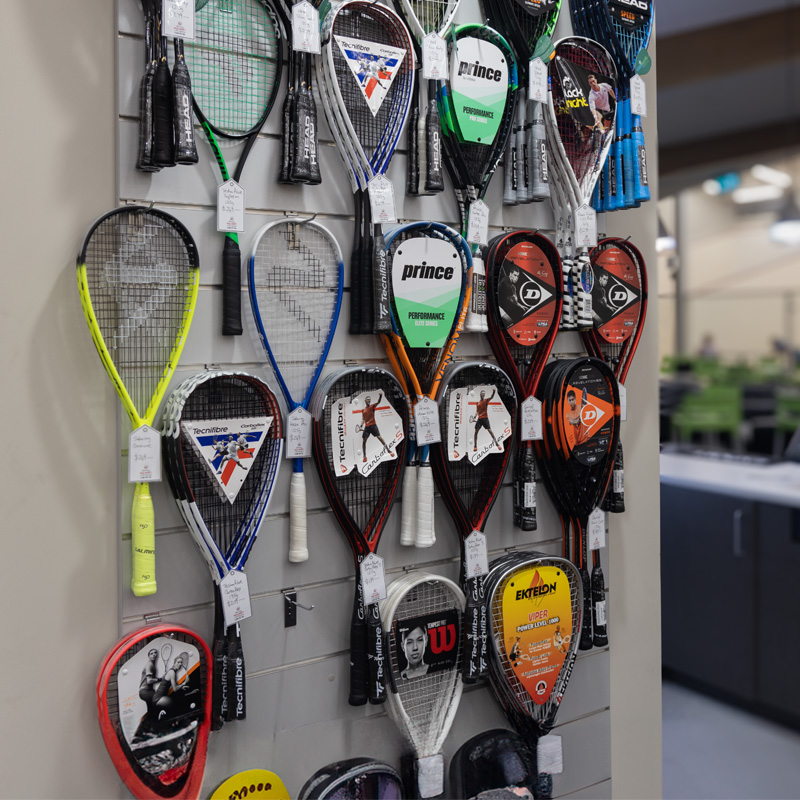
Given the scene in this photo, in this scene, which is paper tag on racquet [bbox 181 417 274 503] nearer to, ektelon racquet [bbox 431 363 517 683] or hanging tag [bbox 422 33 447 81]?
ektelon racquet [bbox 431 363 517 683]

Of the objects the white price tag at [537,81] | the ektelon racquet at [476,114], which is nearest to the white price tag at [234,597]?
the ektelon racquet at [476,114]

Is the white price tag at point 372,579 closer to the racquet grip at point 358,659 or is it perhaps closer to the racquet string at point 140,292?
the racquet grip at point 358,659

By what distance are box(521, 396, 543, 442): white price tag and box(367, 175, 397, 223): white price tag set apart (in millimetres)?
551

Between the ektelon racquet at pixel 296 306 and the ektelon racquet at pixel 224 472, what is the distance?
0.07m

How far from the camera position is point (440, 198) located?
5.90ft

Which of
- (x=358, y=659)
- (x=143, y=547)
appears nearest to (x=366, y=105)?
(x=143, y=547)

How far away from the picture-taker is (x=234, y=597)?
4.93 feet

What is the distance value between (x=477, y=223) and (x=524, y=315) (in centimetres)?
24

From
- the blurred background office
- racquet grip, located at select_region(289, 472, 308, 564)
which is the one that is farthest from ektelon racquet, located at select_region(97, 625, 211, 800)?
the blurred background office

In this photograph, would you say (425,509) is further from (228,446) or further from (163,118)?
(163,118)

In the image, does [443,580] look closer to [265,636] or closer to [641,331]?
[265,636]

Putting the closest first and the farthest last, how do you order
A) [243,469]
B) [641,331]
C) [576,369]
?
1. [243,469]
2. [576,369]
3. [641,331]

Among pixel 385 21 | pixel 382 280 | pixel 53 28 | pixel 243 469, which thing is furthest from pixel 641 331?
pixel 53 28

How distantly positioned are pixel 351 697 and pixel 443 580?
318 mm
